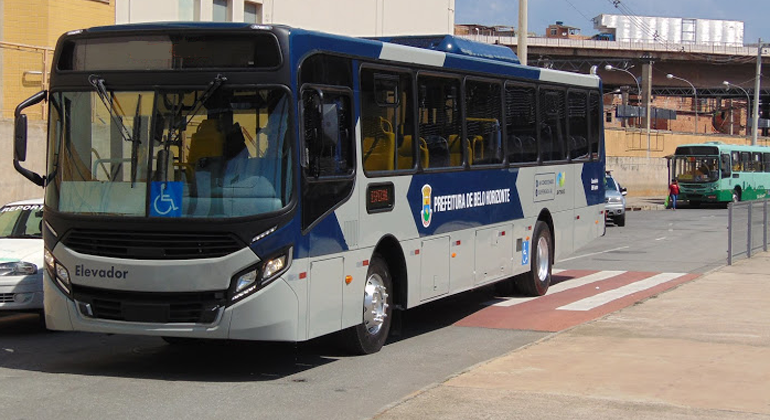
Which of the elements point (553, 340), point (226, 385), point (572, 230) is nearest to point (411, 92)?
point (553, 340)

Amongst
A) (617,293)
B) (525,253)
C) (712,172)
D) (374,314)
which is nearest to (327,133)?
(374,314)

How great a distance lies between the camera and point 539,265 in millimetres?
15984

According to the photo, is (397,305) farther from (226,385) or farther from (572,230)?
(572,230)

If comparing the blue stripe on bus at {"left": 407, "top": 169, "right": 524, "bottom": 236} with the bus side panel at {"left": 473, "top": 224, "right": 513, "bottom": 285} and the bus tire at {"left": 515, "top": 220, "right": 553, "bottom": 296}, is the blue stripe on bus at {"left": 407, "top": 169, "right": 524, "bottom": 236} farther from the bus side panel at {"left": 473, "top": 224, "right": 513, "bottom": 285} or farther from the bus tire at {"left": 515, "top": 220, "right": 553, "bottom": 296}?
the bus tire at {"left": 515, "top": 220, "right": 553, "bottom": 296}

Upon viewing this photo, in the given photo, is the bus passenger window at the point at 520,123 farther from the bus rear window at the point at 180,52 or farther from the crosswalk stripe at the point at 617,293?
the bus rear window at the point at 180,52

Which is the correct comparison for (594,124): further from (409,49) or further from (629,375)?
(629,375)

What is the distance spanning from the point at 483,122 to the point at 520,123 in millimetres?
1406

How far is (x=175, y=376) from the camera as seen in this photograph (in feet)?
32.2

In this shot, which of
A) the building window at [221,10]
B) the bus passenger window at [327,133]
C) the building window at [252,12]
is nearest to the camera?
the bus passenger window at [327,133]

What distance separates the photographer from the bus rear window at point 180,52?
30.9 ft

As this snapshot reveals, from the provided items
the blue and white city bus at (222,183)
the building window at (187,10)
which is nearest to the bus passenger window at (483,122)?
the blue and white city bus at (222,183)

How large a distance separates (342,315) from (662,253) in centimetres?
1610

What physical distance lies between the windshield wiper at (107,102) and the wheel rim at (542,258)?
25.6ft

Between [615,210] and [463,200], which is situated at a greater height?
[463,200]
